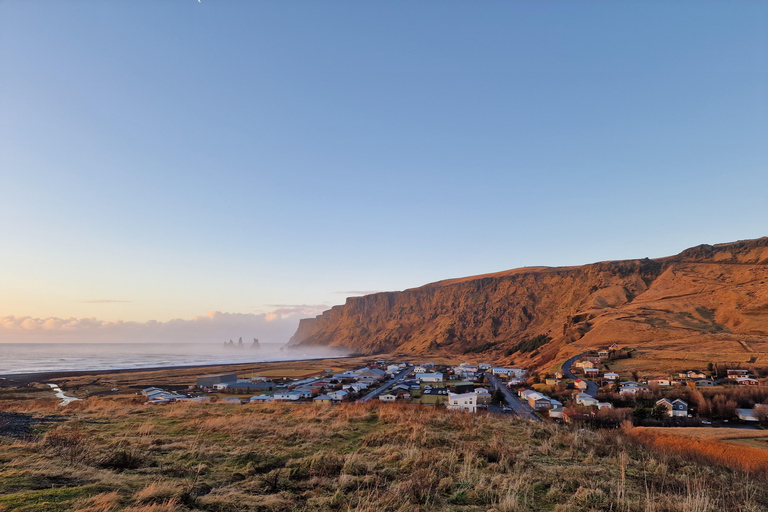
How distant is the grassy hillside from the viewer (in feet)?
16.3

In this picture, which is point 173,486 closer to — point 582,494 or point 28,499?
point 28,499

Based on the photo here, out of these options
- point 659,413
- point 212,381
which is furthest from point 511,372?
point 212,381

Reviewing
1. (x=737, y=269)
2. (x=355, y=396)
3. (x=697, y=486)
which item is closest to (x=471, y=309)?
(x=737, y=269)

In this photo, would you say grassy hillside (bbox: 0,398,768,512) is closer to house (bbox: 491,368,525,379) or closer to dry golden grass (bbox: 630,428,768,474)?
dry golden grass (bbox: 630,428,768,474)

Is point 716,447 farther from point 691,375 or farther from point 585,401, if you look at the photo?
point 691,375

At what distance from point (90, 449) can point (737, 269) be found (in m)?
130

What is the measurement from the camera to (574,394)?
42.6m

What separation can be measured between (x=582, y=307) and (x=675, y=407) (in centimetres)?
8190

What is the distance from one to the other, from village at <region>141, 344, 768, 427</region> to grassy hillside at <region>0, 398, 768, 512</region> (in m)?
10.4

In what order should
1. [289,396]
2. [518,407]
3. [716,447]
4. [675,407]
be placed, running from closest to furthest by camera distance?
[716,447] < [675,407] < [518,407] < [289,396]

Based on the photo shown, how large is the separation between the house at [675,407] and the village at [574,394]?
0.07 metres

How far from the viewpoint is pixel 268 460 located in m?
7.62

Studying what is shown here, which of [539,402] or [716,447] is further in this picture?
[539,402]

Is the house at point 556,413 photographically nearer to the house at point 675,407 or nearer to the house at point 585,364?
the house at point 675,407
